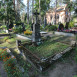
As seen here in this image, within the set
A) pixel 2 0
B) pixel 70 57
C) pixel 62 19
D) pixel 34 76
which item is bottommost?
pixel 34 76

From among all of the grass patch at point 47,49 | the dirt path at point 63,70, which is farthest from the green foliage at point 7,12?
the dirt path at point 63,70

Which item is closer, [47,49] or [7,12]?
[47,49]

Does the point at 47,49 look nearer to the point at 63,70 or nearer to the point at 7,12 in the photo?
the point at 63,70

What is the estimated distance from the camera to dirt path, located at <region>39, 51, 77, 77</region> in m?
3.11

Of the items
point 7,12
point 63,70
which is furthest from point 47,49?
point 7,12

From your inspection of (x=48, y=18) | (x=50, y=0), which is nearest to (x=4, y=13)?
(x=50, y=0)

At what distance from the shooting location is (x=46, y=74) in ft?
10.3

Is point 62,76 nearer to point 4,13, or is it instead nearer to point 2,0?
point 4,13

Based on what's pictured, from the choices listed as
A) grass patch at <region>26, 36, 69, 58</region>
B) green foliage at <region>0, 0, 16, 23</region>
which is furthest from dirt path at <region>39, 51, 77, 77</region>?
green foliage at <region>0, 0, 16, 23</region>

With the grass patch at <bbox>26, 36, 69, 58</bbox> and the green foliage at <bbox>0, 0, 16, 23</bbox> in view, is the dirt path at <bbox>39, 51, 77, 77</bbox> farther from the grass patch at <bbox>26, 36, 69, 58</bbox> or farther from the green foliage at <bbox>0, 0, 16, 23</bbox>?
the green foliage at <bbox>0, 0, 16, 23</bbox>

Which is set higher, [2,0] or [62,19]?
[2,0]

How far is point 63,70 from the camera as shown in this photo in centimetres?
336

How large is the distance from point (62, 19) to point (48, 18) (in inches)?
322

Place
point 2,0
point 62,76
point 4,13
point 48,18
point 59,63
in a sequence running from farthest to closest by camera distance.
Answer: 1. point 48,18
2. point 2,0
3. point 4,13
4. point 59,63
5. point 62,76
